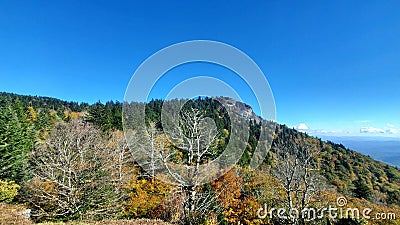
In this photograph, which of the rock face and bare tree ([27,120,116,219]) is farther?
bare tree ([27,120,116,219])

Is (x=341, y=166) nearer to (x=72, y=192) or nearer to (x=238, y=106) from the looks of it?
(x=238, y=106)

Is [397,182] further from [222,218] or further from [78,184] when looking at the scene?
[78,184]

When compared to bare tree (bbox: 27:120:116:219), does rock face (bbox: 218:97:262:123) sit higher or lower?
higher

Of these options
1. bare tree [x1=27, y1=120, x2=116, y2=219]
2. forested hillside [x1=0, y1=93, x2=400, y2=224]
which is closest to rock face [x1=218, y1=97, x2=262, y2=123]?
forested hillside [x1=0, y1=93, x2=400, y2=224]

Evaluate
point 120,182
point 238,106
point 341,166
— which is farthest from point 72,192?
point 341,166

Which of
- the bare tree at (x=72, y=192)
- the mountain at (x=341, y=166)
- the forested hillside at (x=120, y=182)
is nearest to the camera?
the bare tree at (x=72, y=192)

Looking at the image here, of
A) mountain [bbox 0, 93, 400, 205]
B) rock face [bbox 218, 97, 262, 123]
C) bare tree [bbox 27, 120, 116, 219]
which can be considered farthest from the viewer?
mountain [bbox 0, 93, 400, 205]

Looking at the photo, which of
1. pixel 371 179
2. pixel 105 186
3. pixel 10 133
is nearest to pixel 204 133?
pixel 105 186

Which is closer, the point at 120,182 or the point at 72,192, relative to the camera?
the point at 72,192

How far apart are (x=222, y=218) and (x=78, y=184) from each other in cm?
1497

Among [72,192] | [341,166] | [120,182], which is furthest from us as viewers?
[341,166]

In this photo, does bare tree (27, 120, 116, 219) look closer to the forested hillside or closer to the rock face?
the forested hillside

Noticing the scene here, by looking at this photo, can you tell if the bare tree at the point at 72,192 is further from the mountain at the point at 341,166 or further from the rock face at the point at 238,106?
the mountain at the point at 341,166

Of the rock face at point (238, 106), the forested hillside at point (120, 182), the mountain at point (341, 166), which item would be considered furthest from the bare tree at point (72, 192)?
the mountain at point (341, 166)
